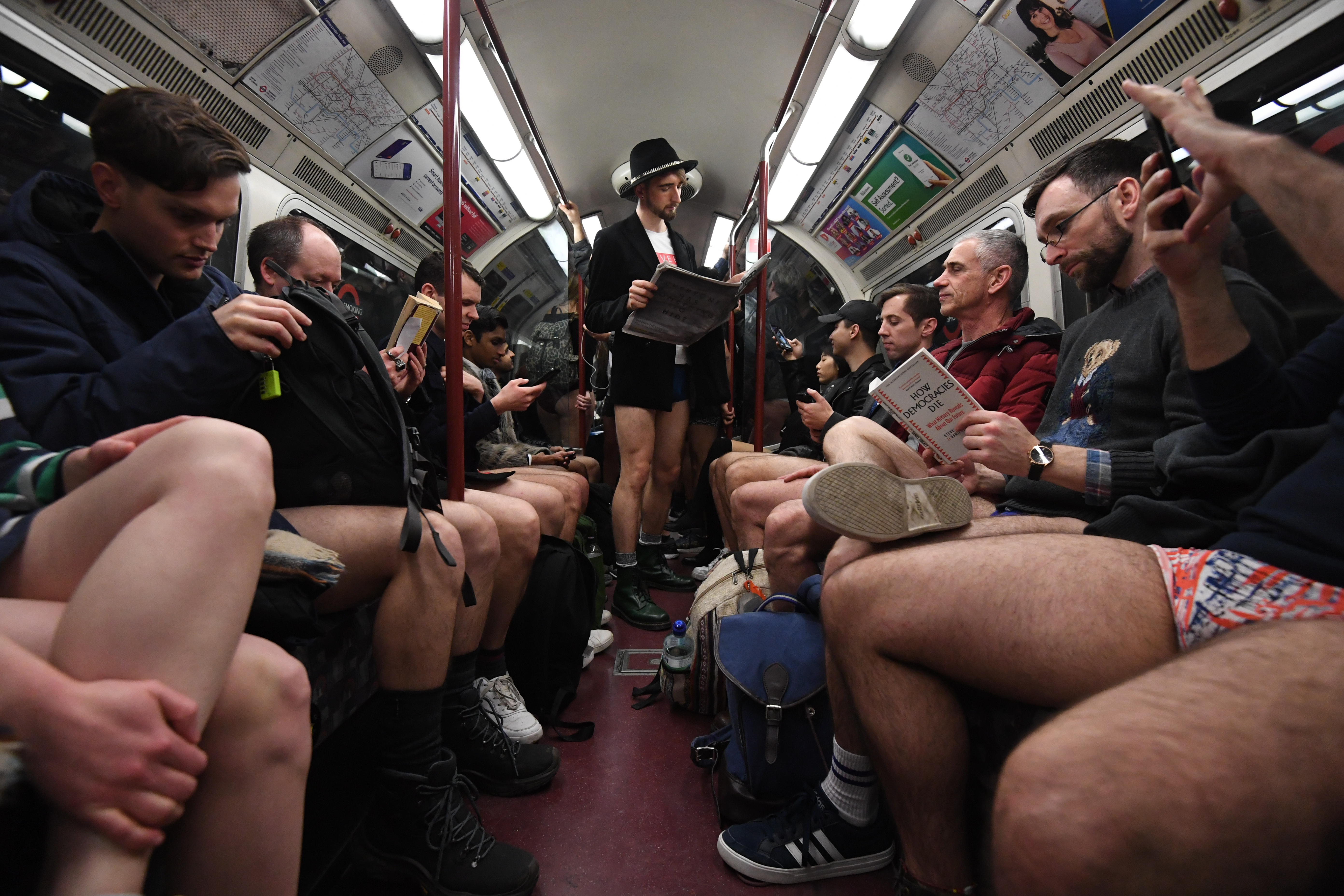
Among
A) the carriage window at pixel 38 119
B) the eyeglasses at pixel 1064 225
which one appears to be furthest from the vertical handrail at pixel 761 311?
the carriage window at pixel 38 119

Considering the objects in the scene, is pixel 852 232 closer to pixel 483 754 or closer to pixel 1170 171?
pixel 1170 171

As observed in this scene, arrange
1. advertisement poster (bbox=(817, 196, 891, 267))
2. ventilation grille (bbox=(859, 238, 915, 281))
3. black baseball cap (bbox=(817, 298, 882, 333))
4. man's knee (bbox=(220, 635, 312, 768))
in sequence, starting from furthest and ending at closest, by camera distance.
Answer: advertisement poster (bbox=(817, 196, 891, 267))
ventilation grille (bbox=(859, 238, 915, 281))
black baseball cap (bbox=(817, 298, 882, 333))
man's knee (bbox=(220, 635, 312, 768))

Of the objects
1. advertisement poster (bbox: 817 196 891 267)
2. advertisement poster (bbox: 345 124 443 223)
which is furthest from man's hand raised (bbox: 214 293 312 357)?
advertisement poster (bbox: 817 196 891 267)

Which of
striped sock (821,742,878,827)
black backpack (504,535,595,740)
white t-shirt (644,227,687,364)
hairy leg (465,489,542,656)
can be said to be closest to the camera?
striped sock (821,742,878,827)

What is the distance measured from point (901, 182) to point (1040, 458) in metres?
3.86

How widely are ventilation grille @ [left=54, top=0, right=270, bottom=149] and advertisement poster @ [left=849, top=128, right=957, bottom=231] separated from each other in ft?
13.1

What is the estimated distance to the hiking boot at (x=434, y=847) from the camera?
4.12ft

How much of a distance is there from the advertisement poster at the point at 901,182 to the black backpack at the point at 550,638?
12.5 ft

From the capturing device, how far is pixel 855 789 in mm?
1362

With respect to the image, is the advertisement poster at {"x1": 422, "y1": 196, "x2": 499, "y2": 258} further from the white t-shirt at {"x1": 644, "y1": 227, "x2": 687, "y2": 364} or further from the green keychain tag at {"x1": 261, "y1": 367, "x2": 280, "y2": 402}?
the green keychain tag at {"x1": 261, "y1": 367, "x2": 280, "y2": 402}

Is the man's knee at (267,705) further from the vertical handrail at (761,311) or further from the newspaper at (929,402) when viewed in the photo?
the vertical handrail at (761,311)

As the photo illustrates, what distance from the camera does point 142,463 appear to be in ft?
2.55

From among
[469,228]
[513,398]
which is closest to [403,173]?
[469,228]

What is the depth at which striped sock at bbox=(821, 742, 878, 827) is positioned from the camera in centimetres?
135
